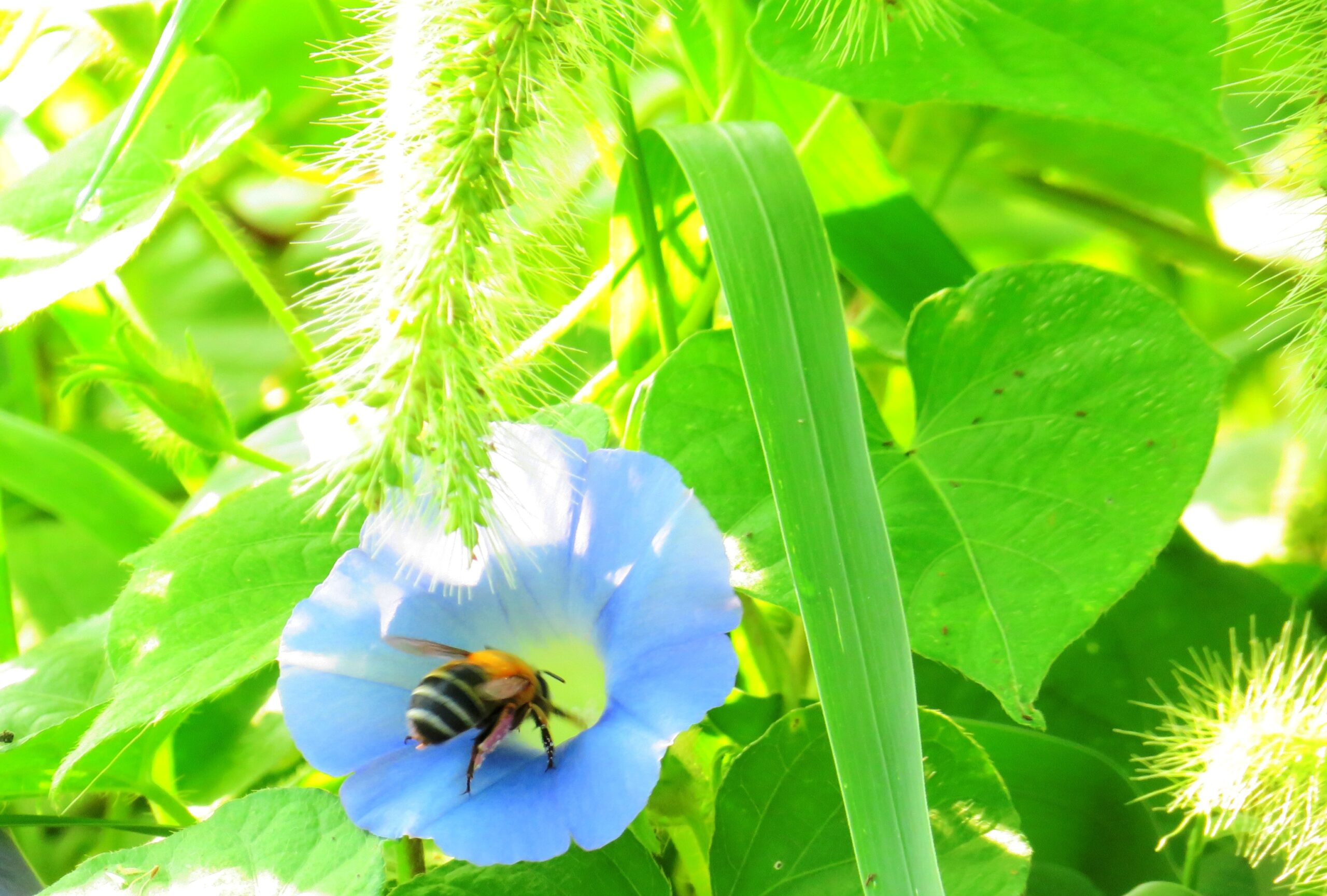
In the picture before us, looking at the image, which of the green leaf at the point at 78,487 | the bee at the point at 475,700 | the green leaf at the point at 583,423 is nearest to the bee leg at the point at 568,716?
the bee at the point at 475,700

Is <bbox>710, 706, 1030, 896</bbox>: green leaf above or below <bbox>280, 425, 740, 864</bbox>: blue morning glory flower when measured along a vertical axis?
below

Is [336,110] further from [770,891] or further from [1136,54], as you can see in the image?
[770,891]

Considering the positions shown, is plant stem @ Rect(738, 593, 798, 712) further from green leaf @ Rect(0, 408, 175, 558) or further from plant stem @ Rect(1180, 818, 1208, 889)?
green leaf @ Rect(0, 408, 175, 558)

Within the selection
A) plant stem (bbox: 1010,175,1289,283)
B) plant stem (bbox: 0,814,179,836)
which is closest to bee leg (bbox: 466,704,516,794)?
plant stem (bbox: 0,814,179,836)

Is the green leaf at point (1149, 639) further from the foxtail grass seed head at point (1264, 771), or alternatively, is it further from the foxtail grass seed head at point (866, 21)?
the foxtail grass seed head at point (866, 21)

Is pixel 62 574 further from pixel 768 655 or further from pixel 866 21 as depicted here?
pixel 866 21

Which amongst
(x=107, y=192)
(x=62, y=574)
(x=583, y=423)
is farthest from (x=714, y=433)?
(x=62, y=574)
